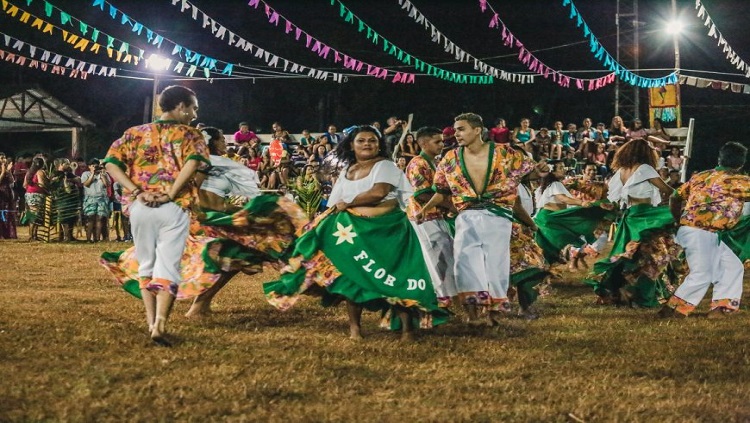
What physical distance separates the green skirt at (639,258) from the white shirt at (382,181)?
3.39 m

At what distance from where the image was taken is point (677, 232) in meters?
9.19

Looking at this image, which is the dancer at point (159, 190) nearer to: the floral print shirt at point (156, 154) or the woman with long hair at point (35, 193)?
the floral print shirt at point (156, 154)

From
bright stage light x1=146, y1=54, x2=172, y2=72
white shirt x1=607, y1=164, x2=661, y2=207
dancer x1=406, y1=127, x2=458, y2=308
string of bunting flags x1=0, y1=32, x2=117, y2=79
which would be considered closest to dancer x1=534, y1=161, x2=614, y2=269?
white shirt x1=607, y1=164, x2=661, y2=207

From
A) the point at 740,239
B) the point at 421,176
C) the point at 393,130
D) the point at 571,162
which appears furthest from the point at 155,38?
the point at 740,239

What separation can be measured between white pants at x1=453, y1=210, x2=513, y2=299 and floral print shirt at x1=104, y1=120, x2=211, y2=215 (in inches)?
97.0

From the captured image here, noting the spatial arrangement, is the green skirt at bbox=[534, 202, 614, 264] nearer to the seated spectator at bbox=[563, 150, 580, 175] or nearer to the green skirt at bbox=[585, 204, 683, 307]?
the green skirt at bbox=[585, 204, 683, 307]

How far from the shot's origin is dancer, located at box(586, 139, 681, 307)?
955 cm

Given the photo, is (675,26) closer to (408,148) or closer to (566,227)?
(408,148)

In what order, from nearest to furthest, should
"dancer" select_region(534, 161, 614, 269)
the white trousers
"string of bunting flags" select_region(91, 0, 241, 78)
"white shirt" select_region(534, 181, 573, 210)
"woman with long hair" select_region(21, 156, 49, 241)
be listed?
1. the white trousers
2. "dancer" select_region(534, 161, 614, 269)
3. "white shirt" select_region(534, 181, 573, 210)
4. "string of bunting flags" select_region(91, 0, 241, 78)
5. "woman with long hair" select_region(21, 156, 49, 241)

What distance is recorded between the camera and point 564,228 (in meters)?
10.7

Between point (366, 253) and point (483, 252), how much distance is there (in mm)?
1259

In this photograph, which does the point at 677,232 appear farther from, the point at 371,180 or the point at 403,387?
the point at 403,387

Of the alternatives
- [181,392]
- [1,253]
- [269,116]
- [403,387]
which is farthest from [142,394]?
[269,116]

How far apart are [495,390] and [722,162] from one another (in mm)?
4656
